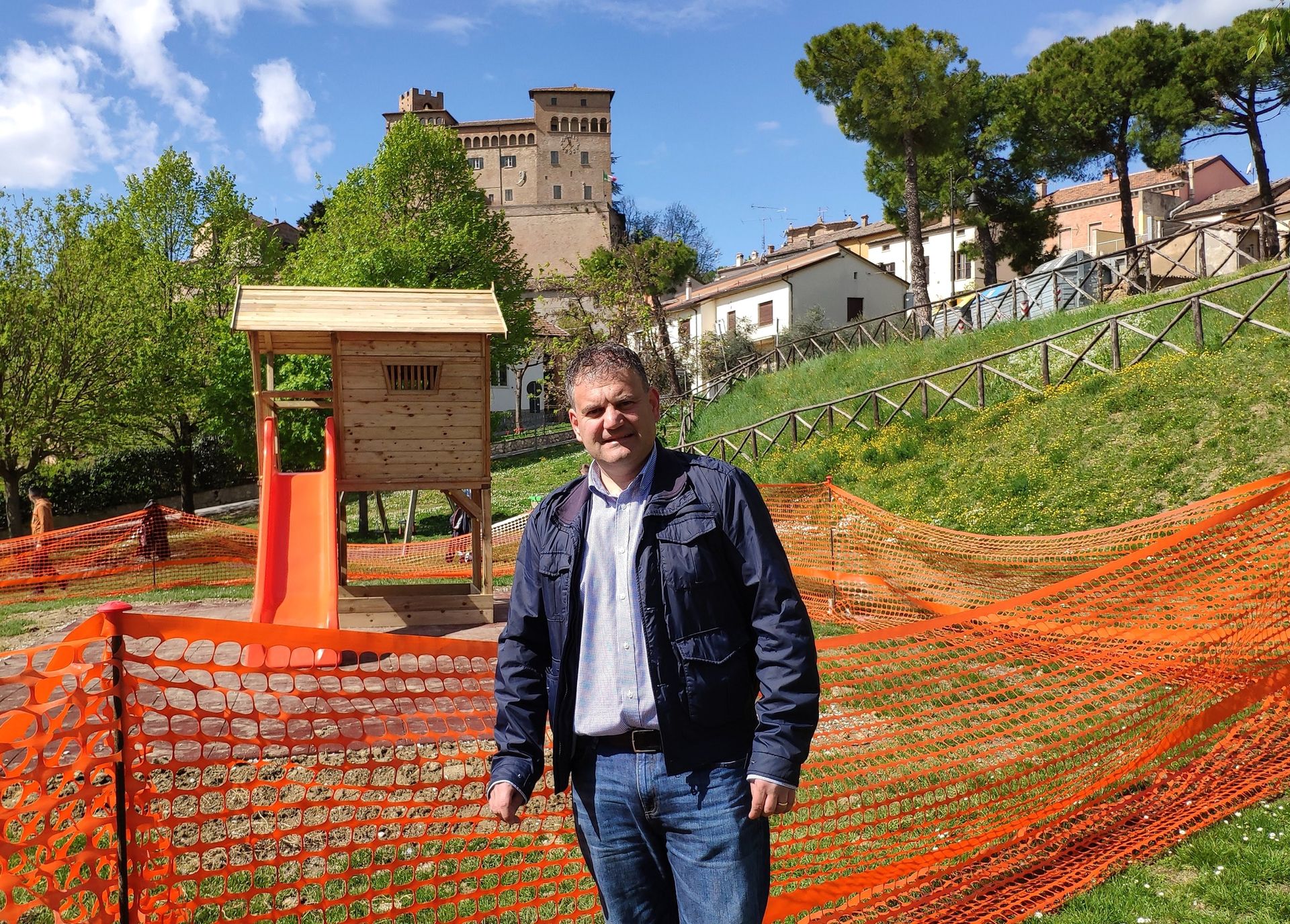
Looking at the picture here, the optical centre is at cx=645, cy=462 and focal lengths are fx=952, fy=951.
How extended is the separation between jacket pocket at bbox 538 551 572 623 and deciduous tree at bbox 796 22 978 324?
27.8 metres

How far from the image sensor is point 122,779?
2469 millimetres

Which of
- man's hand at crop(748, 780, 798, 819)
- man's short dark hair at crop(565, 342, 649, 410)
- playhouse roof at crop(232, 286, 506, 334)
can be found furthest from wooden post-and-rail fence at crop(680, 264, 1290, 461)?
man's hand at crop(748, 780, 798, 819)

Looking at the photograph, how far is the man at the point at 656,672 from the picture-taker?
2.22 metres

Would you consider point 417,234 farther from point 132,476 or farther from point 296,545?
point 296,545

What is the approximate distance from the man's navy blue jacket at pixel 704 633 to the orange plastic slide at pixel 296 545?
6.74 meters

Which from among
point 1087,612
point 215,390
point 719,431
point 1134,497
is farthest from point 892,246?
point 1087,612

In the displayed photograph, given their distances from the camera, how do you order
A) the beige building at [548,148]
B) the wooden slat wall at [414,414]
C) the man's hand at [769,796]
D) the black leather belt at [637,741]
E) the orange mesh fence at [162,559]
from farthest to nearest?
the beige building at [548,148], the orange mesh fence at [162,559], the wooden slat wall at [414,414], the black leather belt at [637,741], the man's hand at [769,796]

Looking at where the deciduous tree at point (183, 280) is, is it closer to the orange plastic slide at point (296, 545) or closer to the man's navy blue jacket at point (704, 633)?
the orange plastic slide at point (296, 545)

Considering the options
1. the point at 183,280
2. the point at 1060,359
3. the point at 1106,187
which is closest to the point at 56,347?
the point at 183,280

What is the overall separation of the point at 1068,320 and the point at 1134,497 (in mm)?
10666

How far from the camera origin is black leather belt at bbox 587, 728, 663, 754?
7.47ft

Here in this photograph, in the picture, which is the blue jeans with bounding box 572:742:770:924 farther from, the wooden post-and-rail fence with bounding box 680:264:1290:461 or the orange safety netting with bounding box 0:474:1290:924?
the wooden post-and-rail fence with bounding box 680:264:1290:461

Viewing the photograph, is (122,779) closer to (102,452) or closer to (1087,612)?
(1087,612)

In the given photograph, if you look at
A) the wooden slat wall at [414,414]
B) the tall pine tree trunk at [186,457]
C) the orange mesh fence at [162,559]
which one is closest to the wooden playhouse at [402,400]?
the wooden slat wall at [414,414]
